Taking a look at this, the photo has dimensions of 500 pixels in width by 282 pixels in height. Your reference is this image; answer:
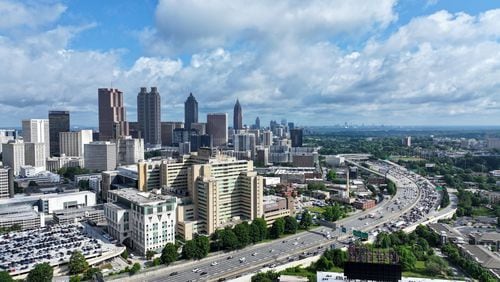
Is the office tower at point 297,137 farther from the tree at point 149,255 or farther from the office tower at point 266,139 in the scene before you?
the tree at point 149,255

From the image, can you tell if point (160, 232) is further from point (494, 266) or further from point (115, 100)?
point (115, 100)

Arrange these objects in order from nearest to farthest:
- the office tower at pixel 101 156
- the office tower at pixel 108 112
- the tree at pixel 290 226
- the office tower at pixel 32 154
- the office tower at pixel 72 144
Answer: the tree at pixel 290 226
the office tower at pixel 32 154
the office tower at pixel 101 156
the office tower at pixel 72 144
the office tower at pixel 108 112

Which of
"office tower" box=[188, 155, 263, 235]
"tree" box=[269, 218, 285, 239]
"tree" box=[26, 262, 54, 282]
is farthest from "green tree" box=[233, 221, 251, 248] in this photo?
"tree" box=[26, 262, 54, 282]

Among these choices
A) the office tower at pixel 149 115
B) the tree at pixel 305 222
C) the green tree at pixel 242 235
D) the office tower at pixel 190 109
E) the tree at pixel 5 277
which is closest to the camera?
the tree at pixel 5 277

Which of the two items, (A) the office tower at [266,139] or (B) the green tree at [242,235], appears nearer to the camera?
(B) the green tree at [242,235]

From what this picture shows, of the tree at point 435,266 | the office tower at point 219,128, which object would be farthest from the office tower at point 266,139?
the tree at point 435,266

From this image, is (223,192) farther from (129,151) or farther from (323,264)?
(129,151)

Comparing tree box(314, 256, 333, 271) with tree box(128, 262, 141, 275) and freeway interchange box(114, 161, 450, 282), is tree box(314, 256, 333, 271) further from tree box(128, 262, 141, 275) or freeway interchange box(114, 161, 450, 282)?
tree box(128, 262, 141, 275)

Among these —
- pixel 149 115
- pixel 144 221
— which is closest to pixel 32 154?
pixel 149 115
